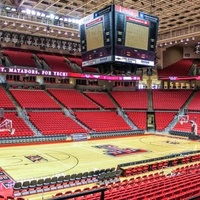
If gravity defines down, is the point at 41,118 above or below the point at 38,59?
below

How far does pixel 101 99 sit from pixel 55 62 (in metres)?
7.93

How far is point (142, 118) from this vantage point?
34.2 meters

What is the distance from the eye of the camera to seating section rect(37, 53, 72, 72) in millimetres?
34459

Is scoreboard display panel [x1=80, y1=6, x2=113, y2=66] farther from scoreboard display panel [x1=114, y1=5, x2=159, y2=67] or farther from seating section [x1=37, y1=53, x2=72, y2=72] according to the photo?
seating section [x1=37, y1=53, x2=72, y2=72]

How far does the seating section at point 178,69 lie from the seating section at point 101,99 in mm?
9044

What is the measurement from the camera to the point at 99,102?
115 ft

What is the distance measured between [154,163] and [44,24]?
55.8ft

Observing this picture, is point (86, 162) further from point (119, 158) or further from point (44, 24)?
point (44, 24)

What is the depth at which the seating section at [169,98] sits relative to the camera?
36.1 m

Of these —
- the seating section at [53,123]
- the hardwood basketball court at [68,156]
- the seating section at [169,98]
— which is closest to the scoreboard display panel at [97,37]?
the hardwood basketball court at [68,156]

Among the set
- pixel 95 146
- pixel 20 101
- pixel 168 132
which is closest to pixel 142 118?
pixel 168 132

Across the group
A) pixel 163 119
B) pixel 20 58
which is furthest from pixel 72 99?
pixel 163 119

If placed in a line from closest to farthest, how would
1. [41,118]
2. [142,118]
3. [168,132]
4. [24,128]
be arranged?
1. [24,128]
2. [41,118]
3. [168,132]
4. [142,118]

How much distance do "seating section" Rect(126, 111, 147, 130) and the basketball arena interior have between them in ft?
0.48
